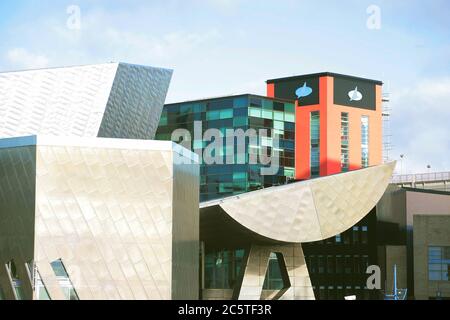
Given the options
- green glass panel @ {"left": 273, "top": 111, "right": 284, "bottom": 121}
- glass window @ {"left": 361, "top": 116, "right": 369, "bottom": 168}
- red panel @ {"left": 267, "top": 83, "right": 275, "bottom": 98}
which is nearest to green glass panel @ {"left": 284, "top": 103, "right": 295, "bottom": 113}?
green glass panel @ {"left": 273, "top": 111, "right": 284, "bottom": 121}

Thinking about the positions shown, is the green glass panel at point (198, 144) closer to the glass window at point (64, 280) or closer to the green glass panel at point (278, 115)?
the green glass panel at point (278, 115)

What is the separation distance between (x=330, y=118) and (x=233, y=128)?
1675 cm

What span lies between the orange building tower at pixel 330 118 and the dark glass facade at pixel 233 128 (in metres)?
7.81

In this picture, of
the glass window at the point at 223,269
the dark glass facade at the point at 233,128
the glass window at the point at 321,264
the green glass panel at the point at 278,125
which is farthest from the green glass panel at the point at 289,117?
the glass window at the point at 223,269

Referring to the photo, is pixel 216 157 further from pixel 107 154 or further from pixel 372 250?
pixel 107 154

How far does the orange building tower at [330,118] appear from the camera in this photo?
98688 millimetres

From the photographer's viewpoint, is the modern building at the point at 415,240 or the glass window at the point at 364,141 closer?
the modern building at the point at 415,240

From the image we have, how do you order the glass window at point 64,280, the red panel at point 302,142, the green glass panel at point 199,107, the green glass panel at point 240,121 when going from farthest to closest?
the red panel at point 302,142, the green glass panel at point 199,107, the green glass panel at point 240,121, the glass window at point 64,280

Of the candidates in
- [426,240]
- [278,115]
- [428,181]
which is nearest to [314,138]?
[278,115]

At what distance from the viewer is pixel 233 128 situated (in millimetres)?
86438

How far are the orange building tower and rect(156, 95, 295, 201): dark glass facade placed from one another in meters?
7.81

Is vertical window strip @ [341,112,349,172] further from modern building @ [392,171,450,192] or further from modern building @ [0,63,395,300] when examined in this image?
modern building @ [0,63,395,300]
